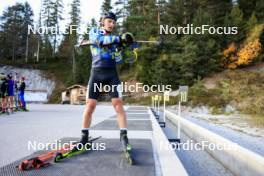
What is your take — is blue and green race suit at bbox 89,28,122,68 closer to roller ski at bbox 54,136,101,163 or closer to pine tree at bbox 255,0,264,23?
roller ski at bbox 54,136,101,163

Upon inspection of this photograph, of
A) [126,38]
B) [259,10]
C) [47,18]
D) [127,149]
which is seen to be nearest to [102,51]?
[126,38]

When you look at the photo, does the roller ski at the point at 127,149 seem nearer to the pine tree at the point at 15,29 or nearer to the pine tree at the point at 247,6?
the pine tree at the point at 247,6

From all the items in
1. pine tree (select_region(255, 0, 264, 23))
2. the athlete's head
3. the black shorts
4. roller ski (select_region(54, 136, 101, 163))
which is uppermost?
pine tree (select_region(255, 0, 264, 23))

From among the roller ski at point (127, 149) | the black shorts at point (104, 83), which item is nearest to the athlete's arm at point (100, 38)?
the black shorts at point (104, 83)

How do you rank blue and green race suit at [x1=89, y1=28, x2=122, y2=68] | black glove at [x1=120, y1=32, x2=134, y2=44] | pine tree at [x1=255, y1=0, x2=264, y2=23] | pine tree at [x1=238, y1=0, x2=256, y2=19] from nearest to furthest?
black glove at [x1=120, y1=32, x2=134, y2=44] → blue and green race suit at [x1=89, y1=28, x2=122, y2=68] → pine tree at [x1=255, y1=0, x2=264, y2=23] → pine tree at [x1=238, y1=0, x2=256, y2=19]

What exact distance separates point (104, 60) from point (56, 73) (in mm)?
52404

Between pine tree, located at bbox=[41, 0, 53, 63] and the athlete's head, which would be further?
pine tree, located at bbox=[41, 0, 53, 63]

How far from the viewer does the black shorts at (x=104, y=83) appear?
3.32m

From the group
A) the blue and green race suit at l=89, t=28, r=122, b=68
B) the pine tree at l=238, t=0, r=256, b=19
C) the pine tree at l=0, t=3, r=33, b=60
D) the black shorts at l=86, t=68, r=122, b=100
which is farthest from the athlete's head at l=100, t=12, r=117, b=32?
the pine tree at l=0, t=3, r=33, b=60

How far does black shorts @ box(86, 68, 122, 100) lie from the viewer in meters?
3.32

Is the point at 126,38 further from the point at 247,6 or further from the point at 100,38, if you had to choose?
the point at 247,6

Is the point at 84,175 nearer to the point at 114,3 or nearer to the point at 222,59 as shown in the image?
the point at 222,59

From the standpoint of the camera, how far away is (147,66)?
38000 mm

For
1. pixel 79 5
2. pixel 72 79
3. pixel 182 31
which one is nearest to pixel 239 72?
pixel 182 31
